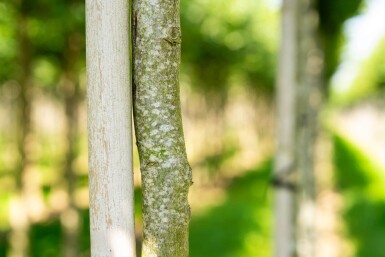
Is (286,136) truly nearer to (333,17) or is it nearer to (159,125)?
(159,125)

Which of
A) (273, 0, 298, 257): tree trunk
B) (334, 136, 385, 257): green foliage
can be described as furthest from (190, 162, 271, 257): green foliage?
(273, 0, 298, 257): tree trunk

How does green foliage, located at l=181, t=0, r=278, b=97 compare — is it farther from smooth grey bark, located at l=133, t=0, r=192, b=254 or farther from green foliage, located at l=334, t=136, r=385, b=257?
smooth grey bark, located at l=133, t=0, r=192, b=254

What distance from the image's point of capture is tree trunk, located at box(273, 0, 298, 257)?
13.7 feet

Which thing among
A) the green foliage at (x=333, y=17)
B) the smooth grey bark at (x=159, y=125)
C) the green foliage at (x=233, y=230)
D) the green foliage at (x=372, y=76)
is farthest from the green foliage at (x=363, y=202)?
the green foliage at (x=372, y=76)

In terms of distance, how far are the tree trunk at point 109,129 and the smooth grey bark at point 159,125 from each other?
4 centimetres

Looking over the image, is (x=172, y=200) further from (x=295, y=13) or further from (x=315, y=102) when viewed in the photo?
(x=315, y=102)

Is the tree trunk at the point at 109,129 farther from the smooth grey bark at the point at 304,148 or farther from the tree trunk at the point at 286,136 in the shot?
the smooth grey bark at the point at 304,148

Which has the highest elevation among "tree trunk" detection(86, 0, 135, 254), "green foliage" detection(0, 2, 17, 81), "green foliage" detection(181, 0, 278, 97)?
"green foliage" detection(181, 0, 278, 97)

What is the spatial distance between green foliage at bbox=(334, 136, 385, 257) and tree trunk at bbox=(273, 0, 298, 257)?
6523mm

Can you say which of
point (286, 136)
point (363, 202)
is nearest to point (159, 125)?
point (286, 136)

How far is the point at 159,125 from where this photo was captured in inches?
68.6

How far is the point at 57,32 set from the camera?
307 inches

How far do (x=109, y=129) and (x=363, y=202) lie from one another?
1324cm

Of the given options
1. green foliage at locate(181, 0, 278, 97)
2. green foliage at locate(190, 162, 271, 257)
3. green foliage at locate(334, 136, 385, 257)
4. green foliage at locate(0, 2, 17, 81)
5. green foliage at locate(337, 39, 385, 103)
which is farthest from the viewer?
green foliage at locate(337, 39, 385, 103)
